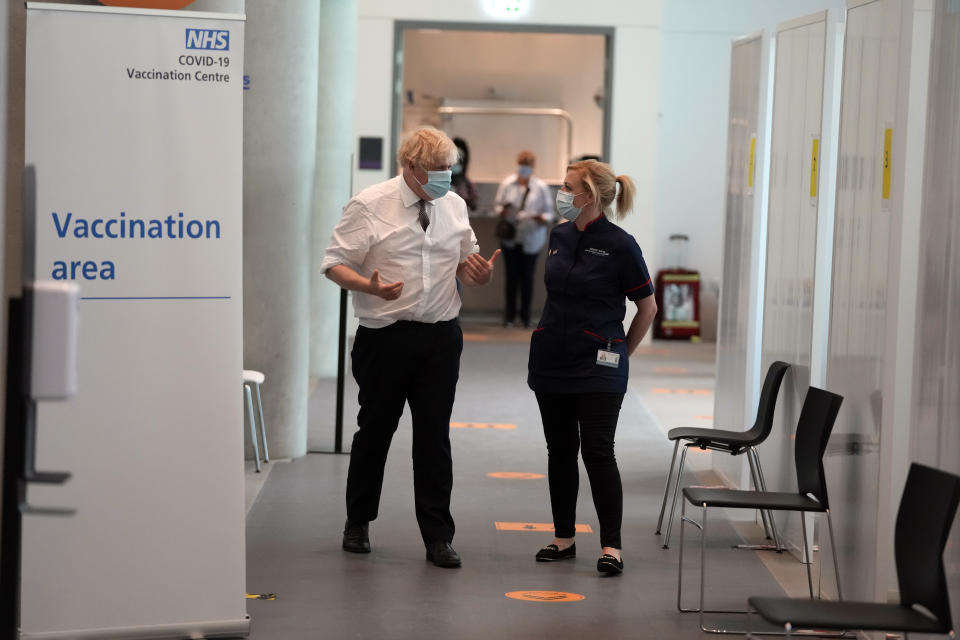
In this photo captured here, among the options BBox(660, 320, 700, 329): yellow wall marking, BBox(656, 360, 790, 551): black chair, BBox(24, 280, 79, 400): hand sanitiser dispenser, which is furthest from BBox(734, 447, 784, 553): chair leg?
BBox(660, 320, 700, 329): yellow wall marking

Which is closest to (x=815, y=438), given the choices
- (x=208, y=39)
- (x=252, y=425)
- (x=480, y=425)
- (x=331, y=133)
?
(x=208, y=39)

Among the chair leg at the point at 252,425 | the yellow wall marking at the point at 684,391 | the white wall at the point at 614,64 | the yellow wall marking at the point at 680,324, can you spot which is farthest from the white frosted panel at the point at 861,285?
the yellow wall marking at the point at 680,324

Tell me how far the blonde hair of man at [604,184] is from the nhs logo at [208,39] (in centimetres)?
147

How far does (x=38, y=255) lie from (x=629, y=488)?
11.6ft

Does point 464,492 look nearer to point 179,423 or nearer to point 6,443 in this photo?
point 179,423

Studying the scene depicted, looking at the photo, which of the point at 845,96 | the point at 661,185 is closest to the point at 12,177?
the point at 845,96

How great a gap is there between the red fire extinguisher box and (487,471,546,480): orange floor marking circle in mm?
7162

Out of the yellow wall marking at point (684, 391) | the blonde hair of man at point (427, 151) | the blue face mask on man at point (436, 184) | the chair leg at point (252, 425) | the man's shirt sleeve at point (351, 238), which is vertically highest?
the blonde hair of man at point (427, 151)

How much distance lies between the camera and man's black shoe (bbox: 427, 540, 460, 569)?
182 inches

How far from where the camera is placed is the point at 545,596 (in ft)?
14.2

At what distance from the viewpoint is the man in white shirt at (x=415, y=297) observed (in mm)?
4422

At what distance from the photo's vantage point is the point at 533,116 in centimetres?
1603

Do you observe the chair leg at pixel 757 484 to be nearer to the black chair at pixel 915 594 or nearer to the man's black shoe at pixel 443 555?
the man's black shoe at pixel 443 555

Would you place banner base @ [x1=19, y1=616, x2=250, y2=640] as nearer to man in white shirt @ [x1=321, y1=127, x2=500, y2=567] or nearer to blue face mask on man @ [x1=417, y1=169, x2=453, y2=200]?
man in white shirt @ [x1=321, y1=127, x2=500, y2=567]
